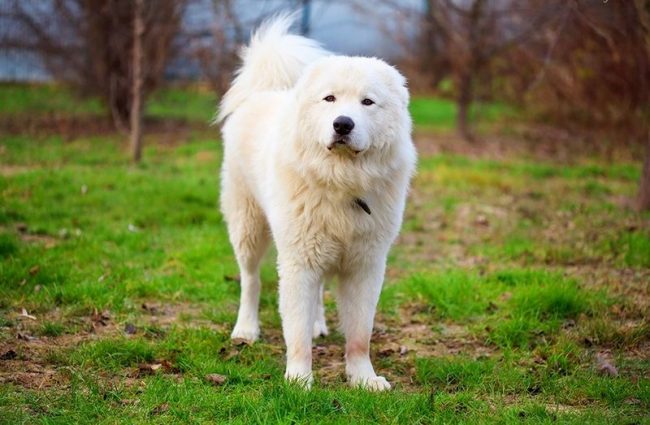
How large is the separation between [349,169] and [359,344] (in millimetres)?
877

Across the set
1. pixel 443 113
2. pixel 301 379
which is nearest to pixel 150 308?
pixel 301 379

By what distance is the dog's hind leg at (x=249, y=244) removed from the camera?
14.4 ft

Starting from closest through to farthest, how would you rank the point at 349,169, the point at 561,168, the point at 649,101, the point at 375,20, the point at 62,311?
the point at 349,169, the point at 62,311, the point at 561,168, the point at 649,101, the point at 375,20

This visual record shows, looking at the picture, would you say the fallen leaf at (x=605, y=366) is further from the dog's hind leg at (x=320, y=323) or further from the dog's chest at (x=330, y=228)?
the dog's hind leg at (x=320, y=323)

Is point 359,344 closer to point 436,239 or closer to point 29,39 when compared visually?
point 436,239

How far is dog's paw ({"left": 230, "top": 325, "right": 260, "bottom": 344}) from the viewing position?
164 inches

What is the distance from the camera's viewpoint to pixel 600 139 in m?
11.1

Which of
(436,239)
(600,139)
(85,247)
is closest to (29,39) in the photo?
(85,247)

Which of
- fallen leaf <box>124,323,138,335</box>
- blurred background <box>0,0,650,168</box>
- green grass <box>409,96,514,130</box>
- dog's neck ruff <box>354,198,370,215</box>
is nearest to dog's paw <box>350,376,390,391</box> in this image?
→ dog's neck ruff <box>354,198,370,215</box>

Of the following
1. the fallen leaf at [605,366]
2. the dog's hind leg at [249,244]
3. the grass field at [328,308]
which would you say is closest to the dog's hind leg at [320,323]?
the grass field at [328,308]

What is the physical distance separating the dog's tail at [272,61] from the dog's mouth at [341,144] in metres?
1.30

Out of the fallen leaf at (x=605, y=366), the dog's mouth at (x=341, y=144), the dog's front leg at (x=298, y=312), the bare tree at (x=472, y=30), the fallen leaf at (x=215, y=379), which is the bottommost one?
the fallen leaf at (x=215, y=379)

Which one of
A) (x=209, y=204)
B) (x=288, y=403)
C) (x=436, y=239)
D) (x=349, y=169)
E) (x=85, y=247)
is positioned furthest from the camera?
(x=209, y=204)

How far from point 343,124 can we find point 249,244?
4.57 feet
